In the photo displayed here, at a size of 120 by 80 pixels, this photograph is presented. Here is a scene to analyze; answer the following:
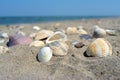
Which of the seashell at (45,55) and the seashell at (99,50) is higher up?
→ the seashell at (99,50)

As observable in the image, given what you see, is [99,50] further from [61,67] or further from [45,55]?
[45,55]

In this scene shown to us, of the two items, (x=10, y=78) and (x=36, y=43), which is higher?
(x=36, y=43)

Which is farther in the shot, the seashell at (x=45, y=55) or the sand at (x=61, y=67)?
the seashell at (x=45, y=55)

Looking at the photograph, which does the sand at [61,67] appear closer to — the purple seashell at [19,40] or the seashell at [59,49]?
the seashell at [59,49]

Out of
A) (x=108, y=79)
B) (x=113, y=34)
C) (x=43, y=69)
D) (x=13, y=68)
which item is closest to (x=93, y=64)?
(x=108, y=79)

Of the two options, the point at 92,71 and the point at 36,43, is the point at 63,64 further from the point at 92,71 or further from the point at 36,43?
the point at 36,43

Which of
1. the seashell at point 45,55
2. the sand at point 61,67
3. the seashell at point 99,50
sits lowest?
the sand at point 61,67

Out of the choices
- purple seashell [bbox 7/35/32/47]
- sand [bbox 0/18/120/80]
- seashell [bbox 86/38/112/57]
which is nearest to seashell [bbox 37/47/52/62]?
sand [bbox 0/18/120/80]

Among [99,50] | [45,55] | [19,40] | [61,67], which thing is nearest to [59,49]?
[45,55]

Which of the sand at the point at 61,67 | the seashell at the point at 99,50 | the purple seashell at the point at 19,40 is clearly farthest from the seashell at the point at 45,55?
the purple seashell at the point at 19,40

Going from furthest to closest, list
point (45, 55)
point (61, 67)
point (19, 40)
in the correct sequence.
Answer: point (19, 40), point (45, 55), point (61, 67)

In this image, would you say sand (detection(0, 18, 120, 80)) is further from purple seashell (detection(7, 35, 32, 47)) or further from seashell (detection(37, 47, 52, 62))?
purple seashell (detection(7, 35, 32, 47))
